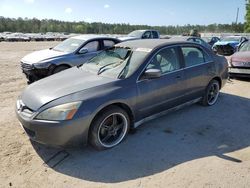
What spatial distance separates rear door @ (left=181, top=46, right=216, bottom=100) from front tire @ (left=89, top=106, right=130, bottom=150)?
1.71 metres

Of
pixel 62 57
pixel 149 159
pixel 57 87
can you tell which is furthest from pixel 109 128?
pixel 62 57

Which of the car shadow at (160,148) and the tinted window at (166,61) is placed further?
the tinted window at (166,61)

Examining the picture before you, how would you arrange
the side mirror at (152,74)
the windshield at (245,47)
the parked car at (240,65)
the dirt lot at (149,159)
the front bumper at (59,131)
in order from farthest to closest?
→ the windshield at (245,47) → the parked car at (240,65) → the side mirror at (152,74) → the front bumper at (59,131) → the dirt lot at (149,159)

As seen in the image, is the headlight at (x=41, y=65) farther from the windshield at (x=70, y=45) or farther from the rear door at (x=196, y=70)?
the rear door at (x=196, y=70)

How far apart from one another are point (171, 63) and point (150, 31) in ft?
45.1

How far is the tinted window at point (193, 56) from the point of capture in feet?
17.0

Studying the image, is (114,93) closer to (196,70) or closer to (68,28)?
(196,70)

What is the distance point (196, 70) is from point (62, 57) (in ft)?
14.6

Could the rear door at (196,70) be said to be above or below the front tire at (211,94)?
above

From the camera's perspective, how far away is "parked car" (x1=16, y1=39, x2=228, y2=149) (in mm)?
3512

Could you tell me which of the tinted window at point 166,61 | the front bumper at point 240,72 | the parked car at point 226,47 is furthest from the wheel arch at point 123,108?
the parked car at point 226,47

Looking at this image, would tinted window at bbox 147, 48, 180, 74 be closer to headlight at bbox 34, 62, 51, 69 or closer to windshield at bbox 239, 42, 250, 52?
headlight at bbox 34, 62, 51, 69

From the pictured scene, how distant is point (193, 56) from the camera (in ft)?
17.8

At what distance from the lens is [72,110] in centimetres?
348
